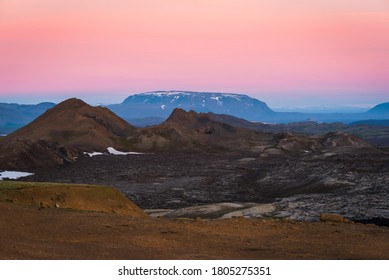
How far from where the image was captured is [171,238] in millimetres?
25656

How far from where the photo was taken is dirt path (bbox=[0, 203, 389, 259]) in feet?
72.4

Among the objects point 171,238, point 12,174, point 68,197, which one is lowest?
point 12,174

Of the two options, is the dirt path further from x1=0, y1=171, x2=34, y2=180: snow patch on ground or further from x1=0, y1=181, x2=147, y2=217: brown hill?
x1=0, y1=171, x2=34, y2=180: snow patch on ground

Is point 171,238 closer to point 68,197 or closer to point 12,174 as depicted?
point 68,197

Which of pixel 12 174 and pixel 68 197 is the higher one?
pixel 68 197

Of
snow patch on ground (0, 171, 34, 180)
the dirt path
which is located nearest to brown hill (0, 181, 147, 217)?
the dirt path

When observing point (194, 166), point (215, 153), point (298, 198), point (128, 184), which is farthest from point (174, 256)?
point (215, 153)

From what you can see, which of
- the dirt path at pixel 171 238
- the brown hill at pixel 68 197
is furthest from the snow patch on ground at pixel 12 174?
the dirt path at pixel 171 238

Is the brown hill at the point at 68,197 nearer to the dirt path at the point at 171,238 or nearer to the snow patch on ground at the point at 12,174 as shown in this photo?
the dirt path at the point at 171,238

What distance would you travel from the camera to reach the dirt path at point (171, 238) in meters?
22.1

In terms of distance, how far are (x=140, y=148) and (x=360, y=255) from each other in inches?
6818

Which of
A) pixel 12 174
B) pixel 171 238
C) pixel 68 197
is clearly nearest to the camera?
pixel 171 238

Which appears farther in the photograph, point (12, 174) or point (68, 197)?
point (12, 174)

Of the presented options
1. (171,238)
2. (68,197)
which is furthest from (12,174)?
(171,238)
